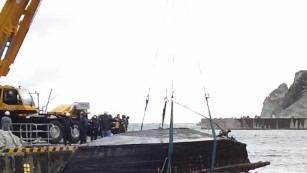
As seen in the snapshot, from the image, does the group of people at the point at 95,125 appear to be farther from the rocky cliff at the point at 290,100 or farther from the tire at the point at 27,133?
the rocky cliff at the point at 290,100

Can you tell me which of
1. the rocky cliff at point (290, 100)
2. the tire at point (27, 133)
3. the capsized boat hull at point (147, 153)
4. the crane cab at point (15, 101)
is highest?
the rocky cliff at point (290, 100)

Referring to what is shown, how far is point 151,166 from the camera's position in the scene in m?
14.6

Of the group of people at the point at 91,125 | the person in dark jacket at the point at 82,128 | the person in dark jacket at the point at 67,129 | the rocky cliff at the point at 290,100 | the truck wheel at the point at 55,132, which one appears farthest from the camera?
the rocky cliff at the point at 290,100

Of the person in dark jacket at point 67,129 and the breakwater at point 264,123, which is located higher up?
the breakwater at point 264,123

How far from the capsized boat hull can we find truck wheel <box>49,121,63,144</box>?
1.76m

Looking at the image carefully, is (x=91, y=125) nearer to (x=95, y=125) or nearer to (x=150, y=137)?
(x=95, y=125)

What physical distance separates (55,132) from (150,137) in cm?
286

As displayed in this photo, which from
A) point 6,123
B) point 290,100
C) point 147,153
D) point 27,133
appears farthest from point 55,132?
point 290,100

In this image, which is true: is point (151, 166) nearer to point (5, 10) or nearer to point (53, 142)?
point (53, 142)

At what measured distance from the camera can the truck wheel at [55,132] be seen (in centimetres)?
1581

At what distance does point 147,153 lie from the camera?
1441cm

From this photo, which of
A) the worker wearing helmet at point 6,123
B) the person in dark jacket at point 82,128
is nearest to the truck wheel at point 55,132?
the person in dark jacket at point 82,128

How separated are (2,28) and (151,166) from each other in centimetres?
571

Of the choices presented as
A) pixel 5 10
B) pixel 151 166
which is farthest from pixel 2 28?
pixel 151 166
